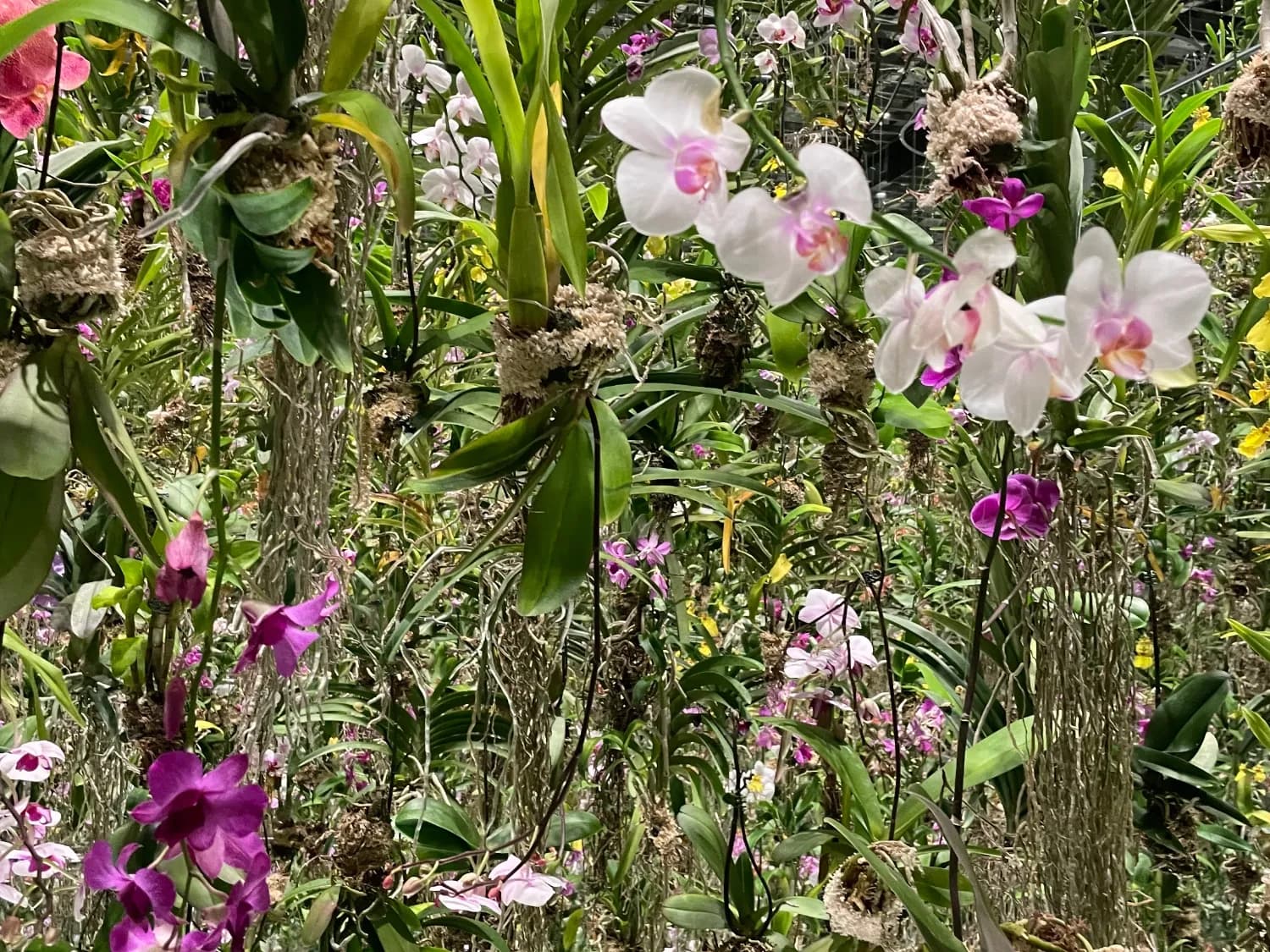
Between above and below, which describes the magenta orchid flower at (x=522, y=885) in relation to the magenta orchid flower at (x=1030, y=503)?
below

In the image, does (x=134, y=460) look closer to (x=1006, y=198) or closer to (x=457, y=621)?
(x=1006, y=198)

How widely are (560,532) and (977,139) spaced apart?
32 centimetres

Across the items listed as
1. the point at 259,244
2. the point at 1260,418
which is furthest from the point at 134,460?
the point at 1260,418

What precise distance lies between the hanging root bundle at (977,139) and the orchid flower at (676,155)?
0.25m

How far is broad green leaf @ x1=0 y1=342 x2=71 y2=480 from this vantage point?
0.38 meters

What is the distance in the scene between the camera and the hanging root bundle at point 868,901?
2.09 ft

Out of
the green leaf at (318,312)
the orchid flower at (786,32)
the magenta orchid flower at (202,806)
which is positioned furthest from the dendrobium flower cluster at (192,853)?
the orchid flower at (786,32)

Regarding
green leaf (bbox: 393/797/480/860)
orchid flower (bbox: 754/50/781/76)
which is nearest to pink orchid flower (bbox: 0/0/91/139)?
green leaf (bbox: 393/797/480/860)

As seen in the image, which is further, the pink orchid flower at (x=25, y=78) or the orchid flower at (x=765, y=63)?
the orchid flower at (x=765, y=63)

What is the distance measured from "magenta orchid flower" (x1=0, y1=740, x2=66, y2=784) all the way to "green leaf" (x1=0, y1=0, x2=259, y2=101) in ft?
1.73

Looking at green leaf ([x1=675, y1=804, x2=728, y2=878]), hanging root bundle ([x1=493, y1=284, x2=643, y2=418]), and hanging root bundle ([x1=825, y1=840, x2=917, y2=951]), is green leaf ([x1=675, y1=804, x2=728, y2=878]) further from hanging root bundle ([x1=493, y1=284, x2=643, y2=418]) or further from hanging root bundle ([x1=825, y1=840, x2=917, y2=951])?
hanging root bundle ([x1=493, y1=284, x2=643, y2=418])

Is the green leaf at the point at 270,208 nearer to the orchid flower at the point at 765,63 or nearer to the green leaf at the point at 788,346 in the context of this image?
the green leaf at the point at 788,346

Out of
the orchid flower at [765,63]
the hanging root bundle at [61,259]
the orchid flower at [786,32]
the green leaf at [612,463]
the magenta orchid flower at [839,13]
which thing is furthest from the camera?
the orchid flower at [765,63]

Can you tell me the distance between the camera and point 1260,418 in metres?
1.39
